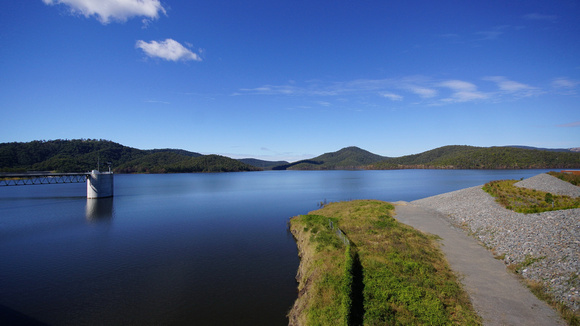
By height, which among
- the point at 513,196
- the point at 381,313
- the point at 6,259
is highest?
the point at 513,196

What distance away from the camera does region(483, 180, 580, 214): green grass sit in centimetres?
2592

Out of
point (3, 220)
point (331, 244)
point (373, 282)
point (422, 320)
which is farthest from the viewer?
point (3, 220)

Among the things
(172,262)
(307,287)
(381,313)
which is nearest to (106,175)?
(172,262)

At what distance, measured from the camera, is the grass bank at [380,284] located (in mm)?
11898

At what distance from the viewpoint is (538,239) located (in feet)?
60.1

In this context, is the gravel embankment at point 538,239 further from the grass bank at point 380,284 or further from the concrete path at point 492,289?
the grass bank at point 380,284

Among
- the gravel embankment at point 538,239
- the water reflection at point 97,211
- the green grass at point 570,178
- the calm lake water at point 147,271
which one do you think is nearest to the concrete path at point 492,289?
the gravel embankment at point 538,239

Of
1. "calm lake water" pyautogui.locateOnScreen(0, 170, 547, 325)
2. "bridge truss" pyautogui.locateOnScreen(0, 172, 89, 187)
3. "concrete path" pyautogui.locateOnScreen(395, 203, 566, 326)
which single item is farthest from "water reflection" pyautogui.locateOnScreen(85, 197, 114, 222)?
"concrete path" pyautogui.locateOnScreen(395, 203, 566, 326)

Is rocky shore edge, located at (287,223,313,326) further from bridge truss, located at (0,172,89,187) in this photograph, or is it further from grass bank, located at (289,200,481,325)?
bridge truss, located at (0,172,89,187)

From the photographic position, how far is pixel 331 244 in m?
22.3

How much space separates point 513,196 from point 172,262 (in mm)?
43508

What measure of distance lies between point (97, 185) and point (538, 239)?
83420 millimetres

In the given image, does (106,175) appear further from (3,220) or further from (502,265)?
(502,265)

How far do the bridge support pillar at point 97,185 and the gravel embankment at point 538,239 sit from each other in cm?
7812
